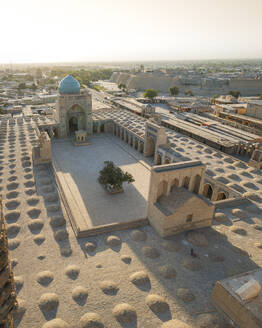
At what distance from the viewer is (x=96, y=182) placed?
105ft

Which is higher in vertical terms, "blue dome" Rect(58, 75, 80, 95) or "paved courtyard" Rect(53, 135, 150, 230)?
"blue dome" Rect(58, 75, 80, 95)

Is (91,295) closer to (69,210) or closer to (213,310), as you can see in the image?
(213,310)

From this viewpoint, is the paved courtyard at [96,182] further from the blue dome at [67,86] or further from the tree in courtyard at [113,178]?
the blue dome at [67,86]

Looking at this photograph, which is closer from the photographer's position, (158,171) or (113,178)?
(158,171)

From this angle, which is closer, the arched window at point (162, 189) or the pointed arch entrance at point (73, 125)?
the arched window at point (162, 189)

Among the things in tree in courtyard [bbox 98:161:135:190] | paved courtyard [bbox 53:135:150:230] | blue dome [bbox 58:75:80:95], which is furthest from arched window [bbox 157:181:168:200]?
blue dome [bbox 58:75:80:95]

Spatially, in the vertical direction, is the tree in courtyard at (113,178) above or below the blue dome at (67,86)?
below

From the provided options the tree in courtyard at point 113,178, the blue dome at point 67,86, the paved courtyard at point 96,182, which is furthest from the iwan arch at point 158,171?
the tree in courtyard at point 113,178

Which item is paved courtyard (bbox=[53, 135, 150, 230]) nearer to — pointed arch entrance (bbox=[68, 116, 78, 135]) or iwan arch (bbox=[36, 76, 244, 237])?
iwan arch (bbox=[36, 76, 244, 237])

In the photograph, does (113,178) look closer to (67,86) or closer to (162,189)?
(162,189)

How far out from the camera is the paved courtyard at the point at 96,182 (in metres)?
25.3

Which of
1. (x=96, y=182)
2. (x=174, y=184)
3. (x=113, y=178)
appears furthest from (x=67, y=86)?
(x=174, y=184)

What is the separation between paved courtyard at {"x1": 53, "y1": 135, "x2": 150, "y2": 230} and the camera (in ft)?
83.1

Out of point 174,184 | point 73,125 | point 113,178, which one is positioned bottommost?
point 73,125
